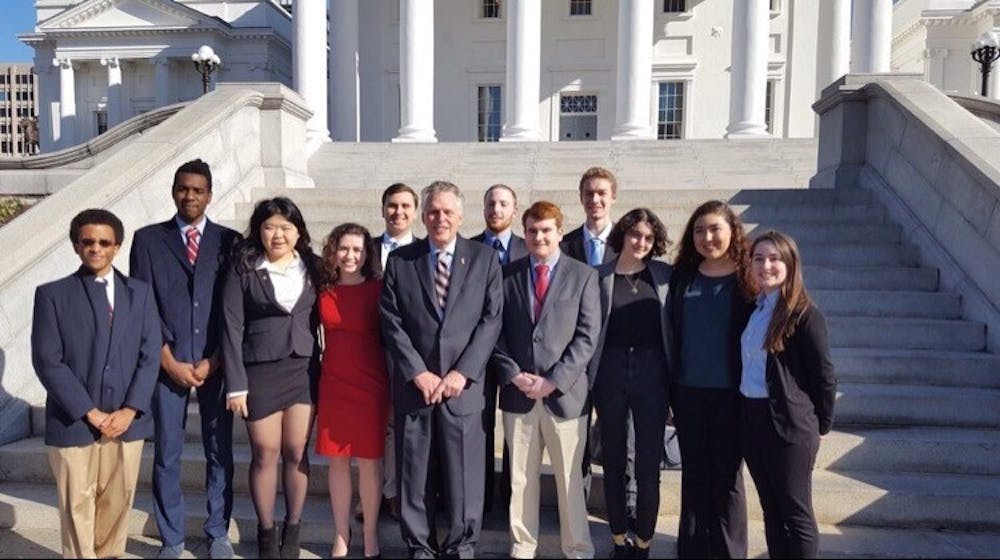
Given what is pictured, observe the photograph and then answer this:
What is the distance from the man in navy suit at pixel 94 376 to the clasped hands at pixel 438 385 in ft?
4.74

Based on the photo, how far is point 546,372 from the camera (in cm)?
394

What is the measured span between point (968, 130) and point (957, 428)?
3122 mm

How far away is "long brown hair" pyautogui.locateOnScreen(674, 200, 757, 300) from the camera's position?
3.71 m

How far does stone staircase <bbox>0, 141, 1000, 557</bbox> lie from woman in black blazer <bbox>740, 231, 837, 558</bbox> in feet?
2.32

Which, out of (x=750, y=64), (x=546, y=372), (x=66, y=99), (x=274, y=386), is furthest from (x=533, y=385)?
(x=66, y=99)

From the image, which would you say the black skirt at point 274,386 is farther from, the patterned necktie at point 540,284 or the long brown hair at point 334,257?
the patterned necktie at point 540,284

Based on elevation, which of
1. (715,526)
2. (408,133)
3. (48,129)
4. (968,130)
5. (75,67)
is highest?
(75,67)

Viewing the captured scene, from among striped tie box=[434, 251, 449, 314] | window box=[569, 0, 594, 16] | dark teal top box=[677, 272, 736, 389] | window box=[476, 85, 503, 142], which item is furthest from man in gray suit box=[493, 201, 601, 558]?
window box=[569, 0, 594, 16]

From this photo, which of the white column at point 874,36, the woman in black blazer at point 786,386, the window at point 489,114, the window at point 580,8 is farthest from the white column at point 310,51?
the woman in black blazer at point 786,386

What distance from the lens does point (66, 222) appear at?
224 inches

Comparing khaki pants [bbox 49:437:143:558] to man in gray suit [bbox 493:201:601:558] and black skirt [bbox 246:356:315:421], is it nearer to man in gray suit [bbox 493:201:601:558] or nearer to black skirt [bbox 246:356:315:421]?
black skirt [bbox 246:356:315:421]

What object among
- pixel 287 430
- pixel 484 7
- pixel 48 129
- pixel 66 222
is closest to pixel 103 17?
pixel 48 129

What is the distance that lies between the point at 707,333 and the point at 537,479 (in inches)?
49.4

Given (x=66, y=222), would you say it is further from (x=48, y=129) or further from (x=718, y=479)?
(x=48, y=129)
